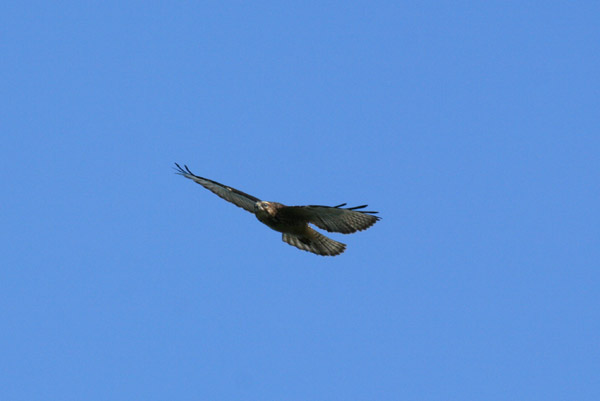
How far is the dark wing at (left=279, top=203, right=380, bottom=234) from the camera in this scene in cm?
1302

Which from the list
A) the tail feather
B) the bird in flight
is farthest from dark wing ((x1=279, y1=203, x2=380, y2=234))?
the tail feather

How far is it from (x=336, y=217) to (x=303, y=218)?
77 cm

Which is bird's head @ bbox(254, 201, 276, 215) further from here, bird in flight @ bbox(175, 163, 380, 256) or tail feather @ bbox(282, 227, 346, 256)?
tail feather @ bbox(282, 227, 346, 256)

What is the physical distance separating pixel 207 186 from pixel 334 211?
3690mm

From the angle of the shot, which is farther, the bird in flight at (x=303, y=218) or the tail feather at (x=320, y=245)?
the tail feather at (x=320, y=245)

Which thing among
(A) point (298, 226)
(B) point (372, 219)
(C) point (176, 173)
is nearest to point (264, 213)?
(A) point (298, 226)

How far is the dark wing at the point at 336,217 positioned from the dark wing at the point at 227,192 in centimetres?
165

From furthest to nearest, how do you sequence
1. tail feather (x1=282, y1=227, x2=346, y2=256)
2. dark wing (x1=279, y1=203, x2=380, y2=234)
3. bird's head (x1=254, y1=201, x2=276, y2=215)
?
tail feather (x1=282, y1=227, x2=346, y2=256)
bird's head (x1=254, y1=201, x2=276, y2=215)
dark wing (x1=279, y1=203, x2=380, y2=234)

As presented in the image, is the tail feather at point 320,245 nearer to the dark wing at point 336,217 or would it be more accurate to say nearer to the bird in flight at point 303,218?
the bird in flight at point 303,218

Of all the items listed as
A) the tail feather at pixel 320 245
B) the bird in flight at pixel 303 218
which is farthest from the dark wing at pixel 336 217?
the tail feather at pixel 320 245

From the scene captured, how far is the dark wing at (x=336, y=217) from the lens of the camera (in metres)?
13.0

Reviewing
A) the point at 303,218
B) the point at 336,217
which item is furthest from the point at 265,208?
the point at 336,217

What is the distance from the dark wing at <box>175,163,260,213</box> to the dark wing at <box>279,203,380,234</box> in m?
1.65

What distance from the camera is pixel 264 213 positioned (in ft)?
45.3
